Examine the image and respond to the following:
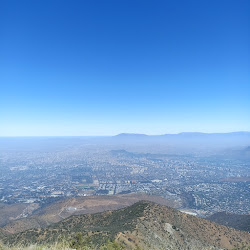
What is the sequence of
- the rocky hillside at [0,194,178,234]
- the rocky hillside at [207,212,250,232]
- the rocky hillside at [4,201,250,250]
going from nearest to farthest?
1. the rocky hillside at [4,201,250,250]
2. the rocky hillside at [207,212,250,232]
3. the rocky hillside at [0,194,178,234]

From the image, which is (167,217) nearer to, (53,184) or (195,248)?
(195,248)

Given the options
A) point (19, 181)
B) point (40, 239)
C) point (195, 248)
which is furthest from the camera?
point (19, 181)

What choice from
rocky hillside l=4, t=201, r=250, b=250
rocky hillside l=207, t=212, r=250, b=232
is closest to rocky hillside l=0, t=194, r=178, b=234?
rocky hillside l=4, t=201, r=250, b=250

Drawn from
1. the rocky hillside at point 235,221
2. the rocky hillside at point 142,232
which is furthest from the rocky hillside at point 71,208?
the rocky hillside at point 235,221

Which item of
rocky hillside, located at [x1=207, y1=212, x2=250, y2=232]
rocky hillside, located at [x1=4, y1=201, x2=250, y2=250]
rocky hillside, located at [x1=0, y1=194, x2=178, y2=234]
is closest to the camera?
rocky hillside, located at [x1=4, y1=201, x2=250, y2=250]

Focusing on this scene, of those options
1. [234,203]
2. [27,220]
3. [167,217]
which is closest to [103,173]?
[234,203]

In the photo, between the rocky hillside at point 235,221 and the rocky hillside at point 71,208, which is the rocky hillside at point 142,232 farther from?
the rocky hillside at point 71,208

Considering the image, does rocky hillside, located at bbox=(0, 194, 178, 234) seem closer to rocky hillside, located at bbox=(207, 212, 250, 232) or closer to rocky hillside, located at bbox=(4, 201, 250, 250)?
rocky hillside, located at bbox=(4, 201, 250, 250)

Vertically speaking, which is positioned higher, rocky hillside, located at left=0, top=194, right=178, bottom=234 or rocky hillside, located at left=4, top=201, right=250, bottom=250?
rocky hillside, located at left=4, top=201, right=250, bottom=250
